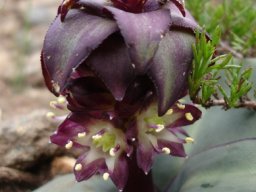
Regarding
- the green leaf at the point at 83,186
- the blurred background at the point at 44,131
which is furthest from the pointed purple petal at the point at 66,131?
the blurred background at the point at 44,131

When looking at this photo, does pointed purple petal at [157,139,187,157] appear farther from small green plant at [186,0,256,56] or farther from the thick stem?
small green plant at [186,0,256,56]

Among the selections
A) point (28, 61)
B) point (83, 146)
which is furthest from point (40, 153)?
point (28, 61)

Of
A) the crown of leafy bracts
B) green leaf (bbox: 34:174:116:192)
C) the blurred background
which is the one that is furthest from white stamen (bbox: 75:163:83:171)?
the blurred background

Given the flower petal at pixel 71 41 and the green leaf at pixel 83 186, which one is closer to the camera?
the flower petal at pixel 71 41

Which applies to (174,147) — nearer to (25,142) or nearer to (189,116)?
(189,116)

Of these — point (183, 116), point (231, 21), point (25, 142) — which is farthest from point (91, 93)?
point (231, 21)

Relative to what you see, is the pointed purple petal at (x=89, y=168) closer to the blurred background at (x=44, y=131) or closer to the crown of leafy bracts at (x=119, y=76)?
the crown of leafy bracts at (x=119, y=76)

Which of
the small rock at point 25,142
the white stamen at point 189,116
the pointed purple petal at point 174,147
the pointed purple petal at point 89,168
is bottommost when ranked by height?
the small rock at point 25,142
